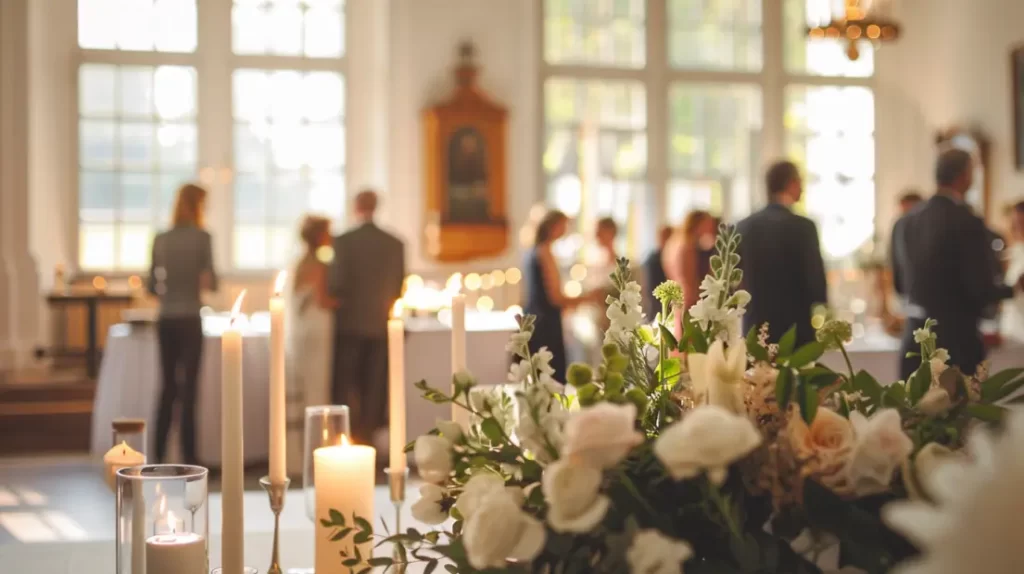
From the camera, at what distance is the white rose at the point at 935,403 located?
0.86 m

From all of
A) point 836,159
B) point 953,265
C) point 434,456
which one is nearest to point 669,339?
point 434,456

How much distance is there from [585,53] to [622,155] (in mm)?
977

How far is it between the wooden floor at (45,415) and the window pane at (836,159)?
6709mm

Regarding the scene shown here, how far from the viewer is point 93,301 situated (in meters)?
9.07

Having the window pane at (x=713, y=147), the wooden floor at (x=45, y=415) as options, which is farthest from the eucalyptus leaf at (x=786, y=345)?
the window pane at (x=713, y=147)

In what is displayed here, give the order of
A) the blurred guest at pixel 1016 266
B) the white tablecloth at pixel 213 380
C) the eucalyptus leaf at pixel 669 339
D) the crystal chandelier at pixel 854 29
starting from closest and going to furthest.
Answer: the eucalyptus leaf at pixel 669 339
the blurred guest at pixel 1016 266
the white tablecloth at pixel 213 380
the crystal chandelier at pixel 854 29

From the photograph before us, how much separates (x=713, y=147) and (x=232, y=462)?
408 inches

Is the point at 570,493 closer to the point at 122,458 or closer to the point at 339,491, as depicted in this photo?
the point at 339,491

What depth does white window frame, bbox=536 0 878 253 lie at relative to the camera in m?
10.7

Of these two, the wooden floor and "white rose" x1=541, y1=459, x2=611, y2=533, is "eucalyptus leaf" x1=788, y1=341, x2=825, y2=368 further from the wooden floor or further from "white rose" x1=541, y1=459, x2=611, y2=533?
the wooden floor

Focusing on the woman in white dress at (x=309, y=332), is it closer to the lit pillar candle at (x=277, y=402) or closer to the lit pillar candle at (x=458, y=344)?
the lit pillar candle at (x=458, y=344)

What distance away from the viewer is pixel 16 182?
9.41 meters

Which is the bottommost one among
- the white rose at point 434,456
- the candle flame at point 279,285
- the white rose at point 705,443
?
the white rose at point 434,456

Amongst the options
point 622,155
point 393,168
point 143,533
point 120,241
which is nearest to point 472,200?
point 393,168
